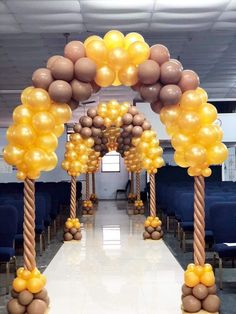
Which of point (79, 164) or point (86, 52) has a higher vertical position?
point (86, 52)

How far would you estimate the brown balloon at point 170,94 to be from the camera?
4805mm

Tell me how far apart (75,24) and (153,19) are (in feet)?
4.18

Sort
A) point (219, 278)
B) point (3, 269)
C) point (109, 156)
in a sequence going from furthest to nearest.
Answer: point (109, 156)
point (3, 269)
point (219, 278)

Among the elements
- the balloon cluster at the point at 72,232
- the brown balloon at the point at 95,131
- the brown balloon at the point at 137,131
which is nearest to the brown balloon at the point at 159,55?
the balloon cluster at the point at 72,232

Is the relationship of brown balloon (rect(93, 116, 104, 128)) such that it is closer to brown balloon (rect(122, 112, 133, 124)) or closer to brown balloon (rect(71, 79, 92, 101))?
brown balloon (rect(122, 112, 133, 124))

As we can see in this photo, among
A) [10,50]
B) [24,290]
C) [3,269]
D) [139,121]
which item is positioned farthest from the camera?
[139,121]

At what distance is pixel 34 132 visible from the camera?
15.9 feet

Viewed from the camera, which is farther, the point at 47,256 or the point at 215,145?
the point at 47,256

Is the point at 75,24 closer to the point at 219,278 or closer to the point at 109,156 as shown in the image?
the point at 219,278

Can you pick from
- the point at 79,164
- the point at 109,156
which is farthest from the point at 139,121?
the point at 109,156

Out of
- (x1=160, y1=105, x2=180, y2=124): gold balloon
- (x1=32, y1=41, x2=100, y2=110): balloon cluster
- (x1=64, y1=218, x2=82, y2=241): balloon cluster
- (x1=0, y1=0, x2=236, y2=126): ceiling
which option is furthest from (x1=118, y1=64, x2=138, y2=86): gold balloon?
(x1=64, y1=218, x2=82, y2=241): balloon cluster

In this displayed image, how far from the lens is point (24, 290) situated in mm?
4754

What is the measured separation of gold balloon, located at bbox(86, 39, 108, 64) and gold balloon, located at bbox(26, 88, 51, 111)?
58 cm

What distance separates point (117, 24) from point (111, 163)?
1749 centimetres
